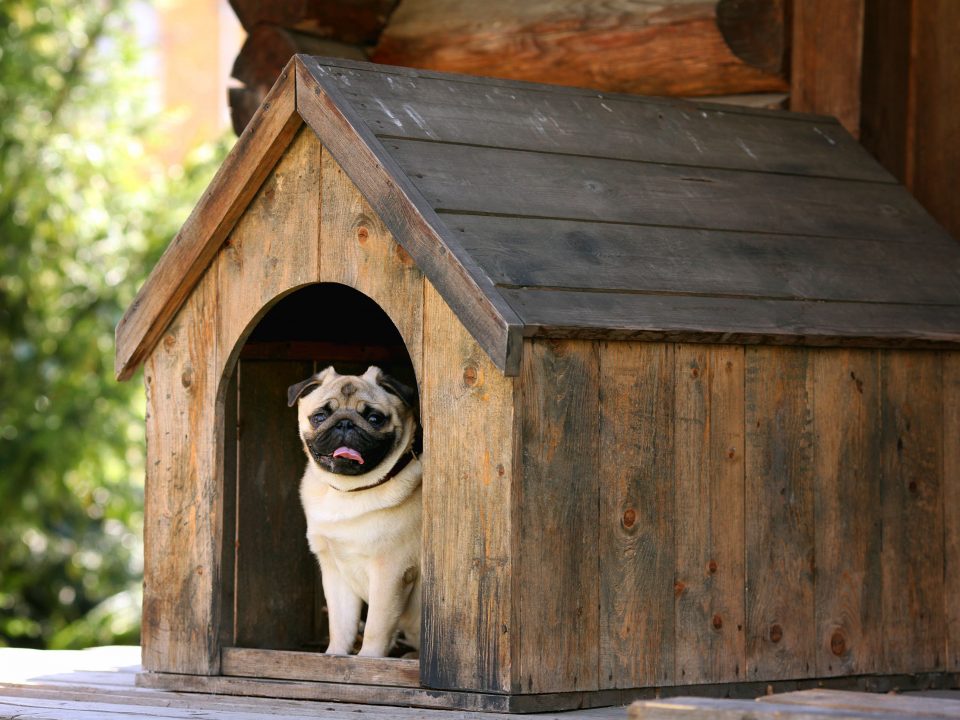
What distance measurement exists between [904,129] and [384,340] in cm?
204

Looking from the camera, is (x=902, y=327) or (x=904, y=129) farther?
(x=904, y=129)

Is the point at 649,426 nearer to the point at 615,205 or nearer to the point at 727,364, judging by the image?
the point at 727,364

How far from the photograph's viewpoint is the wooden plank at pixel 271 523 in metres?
5.11

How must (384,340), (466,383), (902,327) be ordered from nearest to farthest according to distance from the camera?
1. (466,383)
2. (902,327)
3. (384,340)

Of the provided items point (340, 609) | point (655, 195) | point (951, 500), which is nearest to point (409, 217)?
point (655, 195)

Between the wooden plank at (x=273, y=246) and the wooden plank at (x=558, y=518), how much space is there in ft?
2.72

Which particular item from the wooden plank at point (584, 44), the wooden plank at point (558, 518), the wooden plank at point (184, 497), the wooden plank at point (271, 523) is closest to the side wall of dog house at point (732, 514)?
the wooden plank at point (558, 518)

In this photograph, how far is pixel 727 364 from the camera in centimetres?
429

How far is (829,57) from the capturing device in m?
5.73

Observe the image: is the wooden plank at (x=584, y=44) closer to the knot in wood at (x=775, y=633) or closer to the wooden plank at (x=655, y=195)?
the wooden plank at (x=655, y=195)

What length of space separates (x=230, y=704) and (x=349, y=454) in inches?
30.1

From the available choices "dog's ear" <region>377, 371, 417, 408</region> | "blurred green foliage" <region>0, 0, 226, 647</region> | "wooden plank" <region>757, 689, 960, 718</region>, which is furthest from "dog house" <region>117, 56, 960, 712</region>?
"blurred green foliage" <region>0, 0, 226, 647</region>

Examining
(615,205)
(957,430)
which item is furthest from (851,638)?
(615,205)

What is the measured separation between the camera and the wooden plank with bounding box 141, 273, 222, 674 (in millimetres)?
4613
